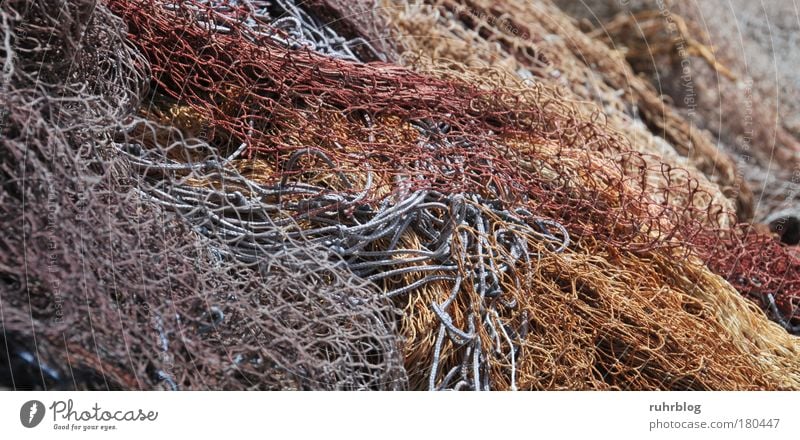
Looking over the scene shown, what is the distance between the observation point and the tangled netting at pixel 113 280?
1387 mm

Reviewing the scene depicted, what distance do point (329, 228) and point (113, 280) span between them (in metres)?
0.42

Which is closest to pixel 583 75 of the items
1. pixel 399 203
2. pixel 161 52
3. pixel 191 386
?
pixel 399 203

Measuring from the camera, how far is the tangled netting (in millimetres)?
1387

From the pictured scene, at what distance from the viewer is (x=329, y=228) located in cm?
164
